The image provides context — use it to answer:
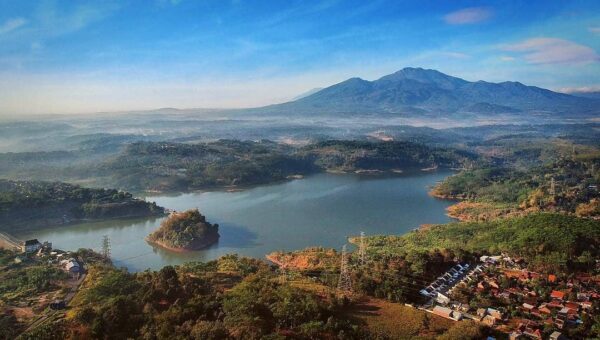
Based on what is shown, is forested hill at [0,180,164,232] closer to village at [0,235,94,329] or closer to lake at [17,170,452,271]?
lake at [17,170,452,271]

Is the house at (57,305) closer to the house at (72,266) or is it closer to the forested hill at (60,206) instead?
the house at (72,266)

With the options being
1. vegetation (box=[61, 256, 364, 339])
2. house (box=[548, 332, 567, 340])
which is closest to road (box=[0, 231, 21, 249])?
vegetation (box=[61, 256, 364, 339])

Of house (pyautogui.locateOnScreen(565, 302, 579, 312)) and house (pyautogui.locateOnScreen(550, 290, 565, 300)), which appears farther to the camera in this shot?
house (pyautogui.locateOnScreen(550, 290, 565, 300))

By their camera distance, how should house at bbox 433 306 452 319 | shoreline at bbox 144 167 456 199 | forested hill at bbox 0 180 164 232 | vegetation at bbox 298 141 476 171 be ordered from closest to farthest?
house at bbox 433 306 452 319
forested hill at bbox 0 180 164 232
shoreline at bbox 144 167 456 199
vegetation at bbox 298 141 476 171

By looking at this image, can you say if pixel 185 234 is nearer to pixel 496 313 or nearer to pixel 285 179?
pixel 496 313

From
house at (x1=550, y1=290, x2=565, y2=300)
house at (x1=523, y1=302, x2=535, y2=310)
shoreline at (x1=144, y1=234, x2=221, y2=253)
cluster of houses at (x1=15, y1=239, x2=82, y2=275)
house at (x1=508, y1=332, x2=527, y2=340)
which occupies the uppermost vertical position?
house at (x1=550, y1=290, x2=565, y2=300)

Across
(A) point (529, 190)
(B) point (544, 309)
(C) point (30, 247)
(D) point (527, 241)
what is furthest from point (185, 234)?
(A) point (529, 190)
